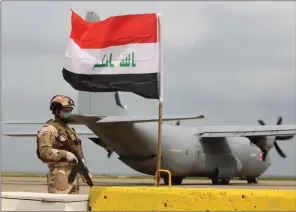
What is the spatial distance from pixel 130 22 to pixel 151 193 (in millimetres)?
4237

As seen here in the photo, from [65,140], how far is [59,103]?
455 millimetres

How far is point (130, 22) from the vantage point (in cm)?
930

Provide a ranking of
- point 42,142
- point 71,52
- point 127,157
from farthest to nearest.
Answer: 1. point 127,157
2. point 71,52
3. point 42,142

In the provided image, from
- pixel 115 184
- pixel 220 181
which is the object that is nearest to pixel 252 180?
pixel 220 181

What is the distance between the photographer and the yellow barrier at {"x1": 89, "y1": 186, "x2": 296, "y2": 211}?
5504 millimetres

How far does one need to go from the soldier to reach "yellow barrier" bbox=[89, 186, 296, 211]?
1093mm

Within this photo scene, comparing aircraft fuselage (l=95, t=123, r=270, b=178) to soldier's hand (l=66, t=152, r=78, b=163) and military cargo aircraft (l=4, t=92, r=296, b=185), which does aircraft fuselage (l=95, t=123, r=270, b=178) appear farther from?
soldier's hand (l=66, t=152, r=78, b=163)

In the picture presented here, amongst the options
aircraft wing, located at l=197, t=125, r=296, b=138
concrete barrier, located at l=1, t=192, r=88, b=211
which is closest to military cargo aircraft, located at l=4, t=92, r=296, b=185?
aircraft wing, located at l=197, t=125, r=296, b=138

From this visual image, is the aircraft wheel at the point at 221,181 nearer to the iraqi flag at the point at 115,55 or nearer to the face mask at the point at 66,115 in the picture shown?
the iraqi flag at the point at 115,55

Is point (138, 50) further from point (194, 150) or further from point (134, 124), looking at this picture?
point (194, 150)

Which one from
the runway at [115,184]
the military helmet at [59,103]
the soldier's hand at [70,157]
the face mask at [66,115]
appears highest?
the military helmet at [59,103]

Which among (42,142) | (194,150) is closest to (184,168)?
(194,150)

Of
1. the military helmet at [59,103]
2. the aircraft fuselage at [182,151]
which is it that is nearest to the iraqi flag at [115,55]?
the military helmet at [59,103]

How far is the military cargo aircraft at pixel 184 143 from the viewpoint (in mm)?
25359
